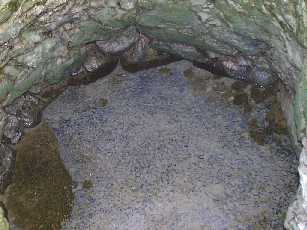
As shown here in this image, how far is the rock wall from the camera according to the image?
13.7 meters

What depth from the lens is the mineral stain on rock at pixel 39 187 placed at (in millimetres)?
16219

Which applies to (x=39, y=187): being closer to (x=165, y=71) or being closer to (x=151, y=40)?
(x=165, y=71)

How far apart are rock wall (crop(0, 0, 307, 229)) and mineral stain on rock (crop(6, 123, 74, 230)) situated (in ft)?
2.97

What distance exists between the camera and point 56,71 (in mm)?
17828

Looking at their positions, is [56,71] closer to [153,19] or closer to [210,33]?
[153,19]

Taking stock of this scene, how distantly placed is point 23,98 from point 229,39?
791 centimetres

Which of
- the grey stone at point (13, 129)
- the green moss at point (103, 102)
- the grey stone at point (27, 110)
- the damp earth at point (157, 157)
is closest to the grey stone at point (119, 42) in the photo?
the damp earth at point (157, 157)

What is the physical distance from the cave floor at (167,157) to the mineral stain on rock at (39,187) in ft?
1.15

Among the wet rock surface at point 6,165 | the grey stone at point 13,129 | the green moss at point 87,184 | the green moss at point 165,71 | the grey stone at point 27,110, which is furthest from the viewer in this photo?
the green moss at point 165,71

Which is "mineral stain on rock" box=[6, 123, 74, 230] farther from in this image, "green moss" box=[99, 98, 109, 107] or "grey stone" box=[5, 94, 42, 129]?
"green moss" box=[99, 98, 109, 107]

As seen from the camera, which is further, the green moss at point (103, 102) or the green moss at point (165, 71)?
the green moss at point (165, 71)

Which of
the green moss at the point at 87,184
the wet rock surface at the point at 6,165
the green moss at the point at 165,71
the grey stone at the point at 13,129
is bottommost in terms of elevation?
the green moss at the point at 87,184

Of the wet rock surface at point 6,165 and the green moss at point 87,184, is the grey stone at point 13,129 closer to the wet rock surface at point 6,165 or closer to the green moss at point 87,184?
the wet rock surface at point 6,165

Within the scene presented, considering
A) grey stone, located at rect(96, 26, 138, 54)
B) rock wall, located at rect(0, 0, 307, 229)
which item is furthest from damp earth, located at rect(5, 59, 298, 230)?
grey stone, located at rect(96, 26, 138, 54)
